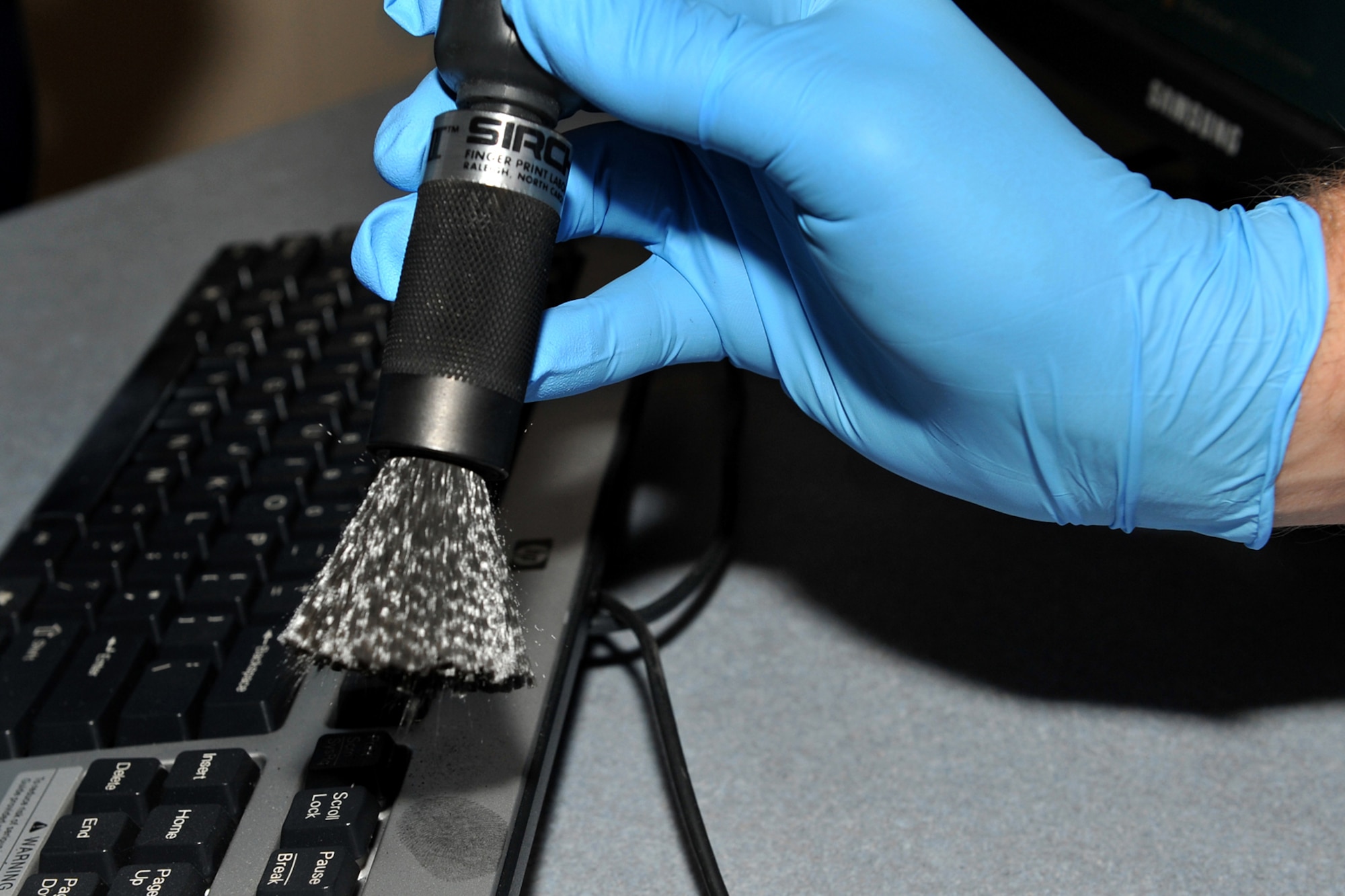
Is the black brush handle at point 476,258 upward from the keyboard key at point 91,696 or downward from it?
upward

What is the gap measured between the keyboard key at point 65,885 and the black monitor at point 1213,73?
1.95 feet

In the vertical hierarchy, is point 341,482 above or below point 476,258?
below

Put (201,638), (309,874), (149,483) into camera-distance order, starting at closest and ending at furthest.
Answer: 1. (309,874)
2. (201,638)
3. (149,483)

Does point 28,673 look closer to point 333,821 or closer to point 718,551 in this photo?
point 333,821

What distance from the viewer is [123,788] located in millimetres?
396

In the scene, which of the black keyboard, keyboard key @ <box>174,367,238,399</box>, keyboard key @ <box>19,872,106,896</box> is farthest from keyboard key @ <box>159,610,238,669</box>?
keyboard key @ <box>174,367,238,399</box>

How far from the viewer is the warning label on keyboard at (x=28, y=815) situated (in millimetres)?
385

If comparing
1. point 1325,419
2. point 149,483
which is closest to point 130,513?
point 149,483

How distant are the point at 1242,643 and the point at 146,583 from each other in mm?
520

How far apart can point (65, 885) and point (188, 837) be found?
0.04 m

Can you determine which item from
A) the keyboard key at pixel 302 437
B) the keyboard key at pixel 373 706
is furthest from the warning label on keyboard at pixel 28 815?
the keyboard key at pixel 302 437

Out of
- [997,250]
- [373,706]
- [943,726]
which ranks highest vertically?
[997,250]

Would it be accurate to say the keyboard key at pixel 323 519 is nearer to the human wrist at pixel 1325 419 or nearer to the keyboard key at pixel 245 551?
the keyboard key at pixel 245 551

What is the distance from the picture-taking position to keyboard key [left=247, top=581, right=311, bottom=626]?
0.48 meters
